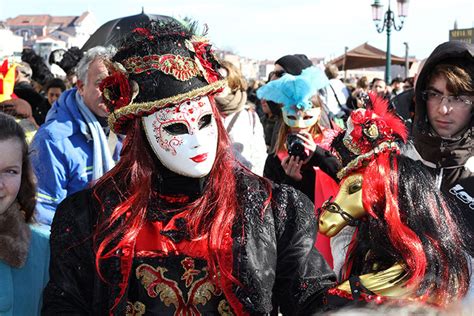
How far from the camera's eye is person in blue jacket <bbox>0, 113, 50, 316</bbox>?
231 cm

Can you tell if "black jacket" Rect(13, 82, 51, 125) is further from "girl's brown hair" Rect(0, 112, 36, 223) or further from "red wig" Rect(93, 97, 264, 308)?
"red wig" Rect(93, 97, 264, 308)

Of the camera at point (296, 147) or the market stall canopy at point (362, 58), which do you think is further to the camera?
the market stall canopy at point (362, 58)

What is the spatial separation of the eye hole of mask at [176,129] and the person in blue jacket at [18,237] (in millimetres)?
612

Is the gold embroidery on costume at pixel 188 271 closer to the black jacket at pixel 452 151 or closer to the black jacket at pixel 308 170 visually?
the black jacket at pixel 452 151

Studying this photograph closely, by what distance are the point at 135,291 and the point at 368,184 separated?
84 cm

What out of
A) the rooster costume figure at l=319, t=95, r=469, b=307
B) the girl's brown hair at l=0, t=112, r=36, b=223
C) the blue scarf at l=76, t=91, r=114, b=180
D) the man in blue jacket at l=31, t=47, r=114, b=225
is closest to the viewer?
the rooster costume figure at l=319, t=95, r=469, b=307

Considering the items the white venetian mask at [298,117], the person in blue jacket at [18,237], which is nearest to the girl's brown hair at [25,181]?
the person in blue jacket at [18,237]

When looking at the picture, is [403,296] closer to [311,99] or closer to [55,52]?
[311,99]

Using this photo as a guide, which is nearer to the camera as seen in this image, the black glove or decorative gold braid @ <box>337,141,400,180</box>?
decorative gold braid @ <box>337,141,400,180</box>

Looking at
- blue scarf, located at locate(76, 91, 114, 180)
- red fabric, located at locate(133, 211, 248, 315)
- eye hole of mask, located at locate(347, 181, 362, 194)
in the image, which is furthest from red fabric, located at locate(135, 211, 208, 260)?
blue scarf, located at locate(76, 91, 114, 180)

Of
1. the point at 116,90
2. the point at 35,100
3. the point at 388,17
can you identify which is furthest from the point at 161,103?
the point at 388,17

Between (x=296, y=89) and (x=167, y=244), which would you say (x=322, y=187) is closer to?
(x=296, y=89)

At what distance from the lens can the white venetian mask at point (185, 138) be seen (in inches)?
85.7

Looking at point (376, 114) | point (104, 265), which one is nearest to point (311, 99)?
point (376, 114)
